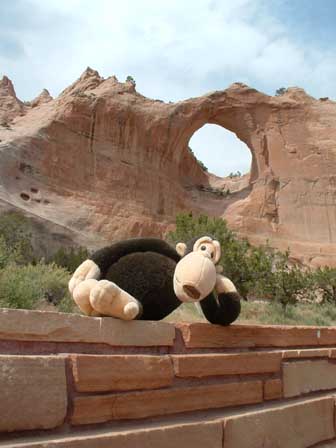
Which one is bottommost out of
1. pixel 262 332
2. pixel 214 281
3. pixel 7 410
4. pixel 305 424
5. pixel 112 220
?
pixel 305 424

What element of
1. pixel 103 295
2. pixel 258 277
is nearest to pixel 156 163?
pixel 258 277

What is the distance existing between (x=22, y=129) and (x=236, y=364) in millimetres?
27767

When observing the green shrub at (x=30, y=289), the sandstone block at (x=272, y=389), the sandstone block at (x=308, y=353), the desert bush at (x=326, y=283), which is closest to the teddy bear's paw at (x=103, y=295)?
the sandstone block at (x=272, y=389)

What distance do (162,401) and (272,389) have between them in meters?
1.05

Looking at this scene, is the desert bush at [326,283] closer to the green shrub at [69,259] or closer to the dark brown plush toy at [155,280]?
the green shrub at [69,259]

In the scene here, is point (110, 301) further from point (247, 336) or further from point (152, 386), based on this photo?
point (247, 336)

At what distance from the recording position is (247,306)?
15.6 metres

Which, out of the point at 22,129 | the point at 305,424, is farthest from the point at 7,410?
the point at 22,129

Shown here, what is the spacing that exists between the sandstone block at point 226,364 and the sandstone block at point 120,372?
10 centimetres

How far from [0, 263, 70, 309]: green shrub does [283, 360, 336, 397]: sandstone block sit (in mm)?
5954

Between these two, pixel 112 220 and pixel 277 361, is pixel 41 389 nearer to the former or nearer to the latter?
pixel 277 361

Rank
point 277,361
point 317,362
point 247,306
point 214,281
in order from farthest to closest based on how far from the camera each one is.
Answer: point 247,306, point 317,362, point 277,361, point 214,281

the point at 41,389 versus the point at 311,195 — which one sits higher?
the point at 311,195

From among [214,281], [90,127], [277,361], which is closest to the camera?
[214,281]
